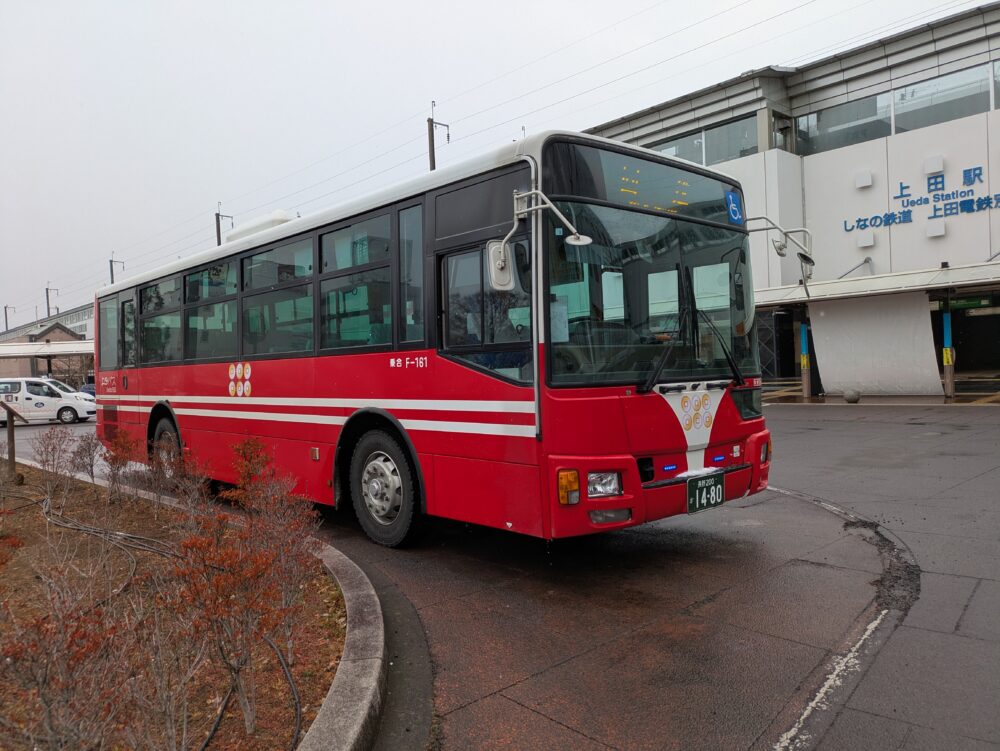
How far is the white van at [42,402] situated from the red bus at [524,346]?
24.0 m

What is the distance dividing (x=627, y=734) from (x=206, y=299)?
7.45 metres

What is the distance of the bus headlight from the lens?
15.7ft

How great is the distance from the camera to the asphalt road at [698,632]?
10.6 feet

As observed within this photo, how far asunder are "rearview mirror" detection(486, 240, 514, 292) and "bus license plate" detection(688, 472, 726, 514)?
6.52ft

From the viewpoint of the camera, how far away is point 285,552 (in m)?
3.74

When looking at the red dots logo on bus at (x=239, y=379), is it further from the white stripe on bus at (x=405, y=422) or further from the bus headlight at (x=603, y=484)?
the bus headlight at (x=603, y=484)

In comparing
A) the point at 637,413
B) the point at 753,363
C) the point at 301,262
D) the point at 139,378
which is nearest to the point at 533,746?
the point at 637,413

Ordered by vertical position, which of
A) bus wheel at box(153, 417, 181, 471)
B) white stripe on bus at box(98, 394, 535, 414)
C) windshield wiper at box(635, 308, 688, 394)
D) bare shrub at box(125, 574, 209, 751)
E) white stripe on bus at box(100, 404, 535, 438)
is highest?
windshield wiper at box(635, 308, 688, 394)

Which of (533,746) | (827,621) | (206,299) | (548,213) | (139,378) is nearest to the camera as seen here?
(533,746)

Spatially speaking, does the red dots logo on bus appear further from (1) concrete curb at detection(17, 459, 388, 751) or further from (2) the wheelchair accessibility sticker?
(2) the wheelchair accessibility sticker

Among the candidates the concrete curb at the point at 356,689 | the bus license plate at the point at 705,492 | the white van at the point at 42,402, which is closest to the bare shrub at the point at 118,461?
the concrete curb at the point at 356,689

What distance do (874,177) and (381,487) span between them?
24.7 m

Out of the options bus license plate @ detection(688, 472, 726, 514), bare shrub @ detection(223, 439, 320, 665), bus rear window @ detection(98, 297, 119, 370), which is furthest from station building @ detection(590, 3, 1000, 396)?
bare shrub @ detection(223, 439, 320, 665)

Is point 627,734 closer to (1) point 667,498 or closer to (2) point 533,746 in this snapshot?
(2) point 533,746
